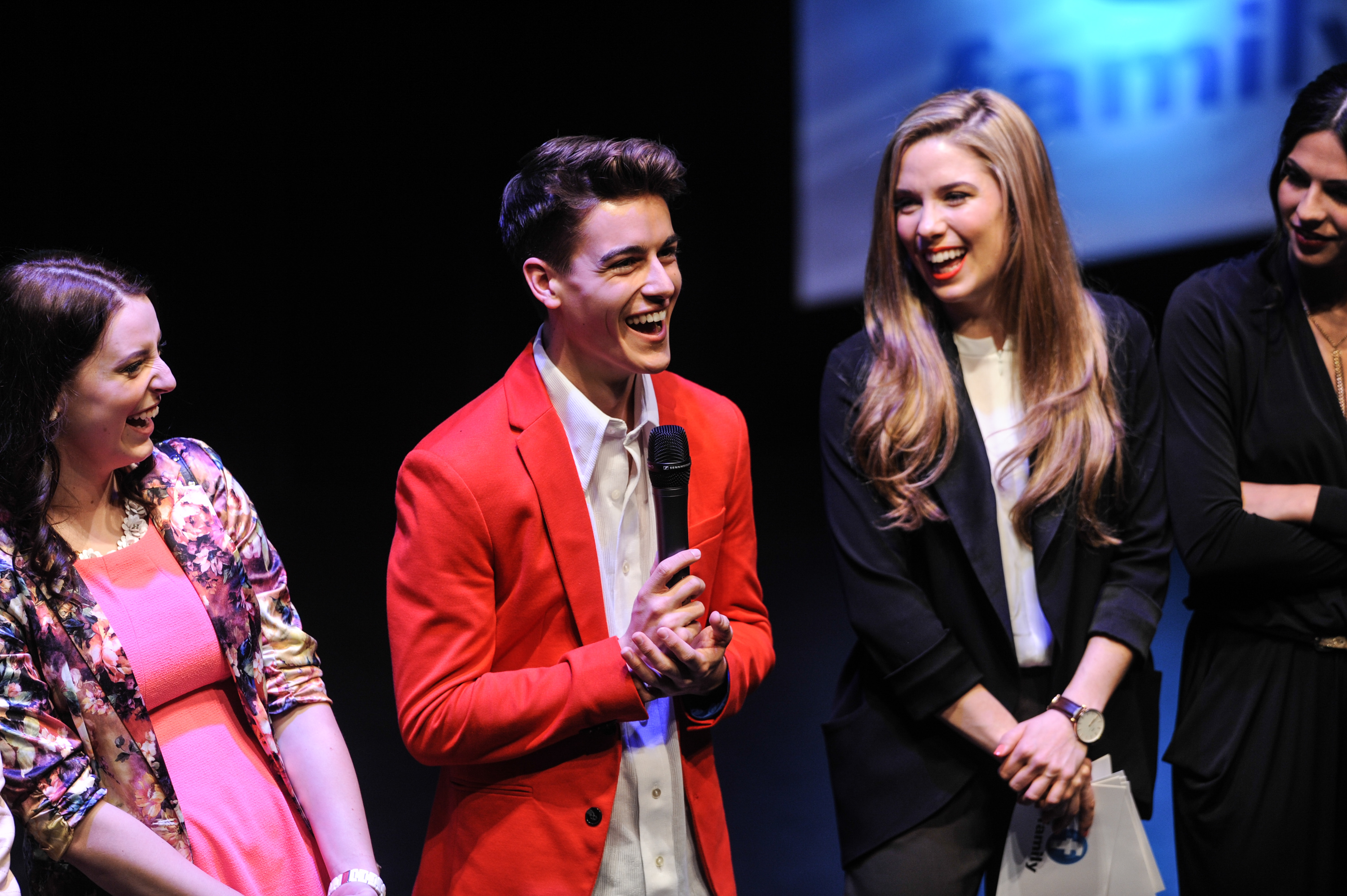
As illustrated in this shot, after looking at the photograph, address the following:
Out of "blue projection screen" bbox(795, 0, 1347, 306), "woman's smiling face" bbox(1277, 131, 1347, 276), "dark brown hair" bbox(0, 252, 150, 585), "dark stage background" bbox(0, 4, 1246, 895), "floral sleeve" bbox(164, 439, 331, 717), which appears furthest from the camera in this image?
"blue projection screen" bbox(795, 0, 1347, 306)

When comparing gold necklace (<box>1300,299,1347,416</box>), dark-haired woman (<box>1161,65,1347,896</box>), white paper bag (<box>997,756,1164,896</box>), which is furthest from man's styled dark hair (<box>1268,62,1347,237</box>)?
white paper bag (<box>997,756,1164,896</box>)

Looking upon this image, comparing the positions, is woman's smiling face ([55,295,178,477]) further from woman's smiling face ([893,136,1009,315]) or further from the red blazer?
woman's smiling face ([893,136,1009,315])

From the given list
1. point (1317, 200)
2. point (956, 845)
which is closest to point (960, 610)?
point (956, 845)

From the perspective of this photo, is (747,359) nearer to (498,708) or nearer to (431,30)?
(431,30)

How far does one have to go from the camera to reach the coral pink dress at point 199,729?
1.58 meters

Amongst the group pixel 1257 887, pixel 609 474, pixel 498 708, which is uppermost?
pixel 609 474

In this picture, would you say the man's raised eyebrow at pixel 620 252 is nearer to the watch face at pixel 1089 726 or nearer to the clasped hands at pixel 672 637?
the clasped hands at pixel 672 637

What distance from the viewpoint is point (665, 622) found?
1569 mm

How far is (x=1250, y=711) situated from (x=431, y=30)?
14.9ft

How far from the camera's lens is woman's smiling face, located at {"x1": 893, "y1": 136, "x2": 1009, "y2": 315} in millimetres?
2016

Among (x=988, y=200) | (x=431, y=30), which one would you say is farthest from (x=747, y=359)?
(x=988, y=200)

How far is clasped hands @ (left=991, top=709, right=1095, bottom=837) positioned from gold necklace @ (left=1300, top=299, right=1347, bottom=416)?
78 centimetres

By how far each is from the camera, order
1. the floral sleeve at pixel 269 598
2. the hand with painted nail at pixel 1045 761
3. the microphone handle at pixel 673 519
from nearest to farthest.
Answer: the microphone handle at pixel 673 519 → the floral sleeve at pixel 269 598 → the hand with painted nail at pixel 1045 761

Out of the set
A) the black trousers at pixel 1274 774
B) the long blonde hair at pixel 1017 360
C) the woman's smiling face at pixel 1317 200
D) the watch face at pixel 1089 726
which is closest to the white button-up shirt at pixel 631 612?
the long blonde hair at pixel 1017 360
